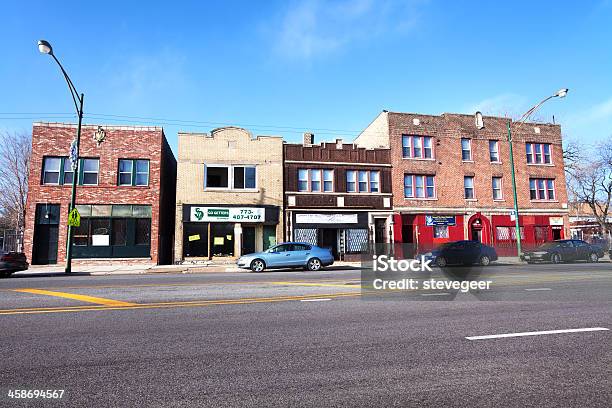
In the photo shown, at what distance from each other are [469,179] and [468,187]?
69 cm

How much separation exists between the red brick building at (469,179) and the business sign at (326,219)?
11.4 ft

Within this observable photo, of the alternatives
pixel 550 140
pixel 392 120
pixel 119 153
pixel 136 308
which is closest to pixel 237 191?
pixel 119 153

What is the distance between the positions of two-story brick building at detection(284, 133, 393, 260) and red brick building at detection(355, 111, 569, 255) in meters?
1.33

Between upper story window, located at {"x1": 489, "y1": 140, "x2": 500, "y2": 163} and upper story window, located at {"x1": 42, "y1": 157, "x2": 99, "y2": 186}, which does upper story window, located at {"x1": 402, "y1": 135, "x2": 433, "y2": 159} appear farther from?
upper story window, located at {"x1": 42, "y1": 157, "x2": 99, "y2": 186}

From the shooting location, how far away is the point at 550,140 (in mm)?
32562

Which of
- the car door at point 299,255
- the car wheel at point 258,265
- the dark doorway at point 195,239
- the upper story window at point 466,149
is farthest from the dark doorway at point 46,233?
the upper story window at point 466,149

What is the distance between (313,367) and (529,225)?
104 ft

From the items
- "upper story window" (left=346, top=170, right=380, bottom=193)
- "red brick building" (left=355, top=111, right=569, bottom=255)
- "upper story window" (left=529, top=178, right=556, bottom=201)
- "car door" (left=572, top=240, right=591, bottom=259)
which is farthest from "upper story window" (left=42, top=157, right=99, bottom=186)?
"upper story window" (left=529, top=178, right=556, bottom=201)

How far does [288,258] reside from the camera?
18.7 metres

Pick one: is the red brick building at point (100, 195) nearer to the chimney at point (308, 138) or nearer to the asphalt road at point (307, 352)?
the chimney at point (308, 138)

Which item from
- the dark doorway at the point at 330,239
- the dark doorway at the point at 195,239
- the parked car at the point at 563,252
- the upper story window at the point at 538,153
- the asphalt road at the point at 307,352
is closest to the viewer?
the asphalt road at the point at 307,352

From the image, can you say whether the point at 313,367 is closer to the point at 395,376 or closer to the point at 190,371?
the point at 395,376

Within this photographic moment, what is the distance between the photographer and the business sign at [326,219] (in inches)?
1034

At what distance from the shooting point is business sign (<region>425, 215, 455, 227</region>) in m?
28.5
